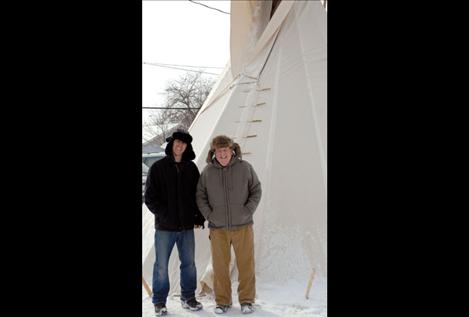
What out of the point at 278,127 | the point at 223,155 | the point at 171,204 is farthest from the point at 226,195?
the point at 278,127

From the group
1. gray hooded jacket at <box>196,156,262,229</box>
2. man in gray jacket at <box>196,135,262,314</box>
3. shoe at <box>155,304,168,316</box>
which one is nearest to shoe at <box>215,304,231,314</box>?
man in gray jacket at <box>196,135,262,314</box>

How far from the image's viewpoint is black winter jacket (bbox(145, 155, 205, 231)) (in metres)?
3.37

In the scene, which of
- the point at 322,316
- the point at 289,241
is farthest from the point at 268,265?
the point at 322,316

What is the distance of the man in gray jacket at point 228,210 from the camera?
11.0ft

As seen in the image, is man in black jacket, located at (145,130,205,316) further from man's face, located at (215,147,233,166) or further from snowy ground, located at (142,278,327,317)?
man's face, located at (215,147,233,166)

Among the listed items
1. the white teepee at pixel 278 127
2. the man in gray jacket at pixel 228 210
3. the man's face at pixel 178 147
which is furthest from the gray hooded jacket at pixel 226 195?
the white teepee at pixel 278 127

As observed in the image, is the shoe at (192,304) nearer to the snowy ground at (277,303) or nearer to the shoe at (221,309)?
the snowy ground at (277,303)

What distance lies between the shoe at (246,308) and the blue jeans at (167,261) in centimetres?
37

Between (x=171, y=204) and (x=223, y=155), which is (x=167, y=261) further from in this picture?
(x=223, y=155)

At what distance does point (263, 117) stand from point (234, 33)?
93 cm

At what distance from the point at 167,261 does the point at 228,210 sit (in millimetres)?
561

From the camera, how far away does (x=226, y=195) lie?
10.9 ft
